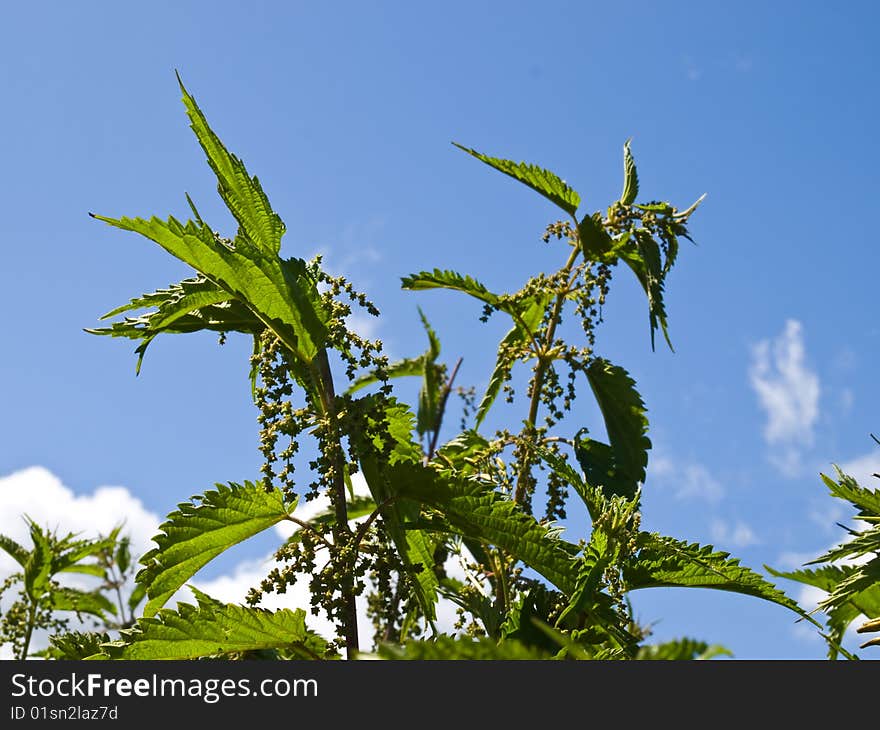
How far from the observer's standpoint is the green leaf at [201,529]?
275 centimetres

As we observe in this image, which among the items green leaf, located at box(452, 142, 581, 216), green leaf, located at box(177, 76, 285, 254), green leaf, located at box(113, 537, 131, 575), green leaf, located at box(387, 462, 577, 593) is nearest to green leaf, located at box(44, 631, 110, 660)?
green leaf, located at box(387, 462, 577, 593)

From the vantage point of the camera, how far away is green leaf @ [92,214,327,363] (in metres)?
2.46

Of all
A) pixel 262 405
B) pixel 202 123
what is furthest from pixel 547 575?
pixel 202 123

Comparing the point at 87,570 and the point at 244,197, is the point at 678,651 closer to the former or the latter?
the point at 244,197

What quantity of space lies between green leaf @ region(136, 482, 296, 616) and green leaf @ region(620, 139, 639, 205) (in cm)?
259

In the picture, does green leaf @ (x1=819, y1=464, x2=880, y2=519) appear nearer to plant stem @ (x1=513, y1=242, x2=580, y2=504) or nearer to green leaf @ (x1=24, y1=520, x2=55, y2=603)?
plant stem @ (x1=513, y1=242, x2=580, y2=504)

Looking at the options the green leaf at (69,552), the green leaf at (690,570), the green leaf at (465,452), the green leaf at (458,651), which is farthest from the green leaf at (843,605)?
the green leaf at (69,552)

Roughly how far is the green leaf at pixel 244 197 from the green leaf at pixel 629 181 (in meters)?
2.25

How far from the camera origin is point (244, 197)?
9.37ft

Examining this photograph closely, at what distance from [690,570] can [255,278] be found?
1626 millimetres

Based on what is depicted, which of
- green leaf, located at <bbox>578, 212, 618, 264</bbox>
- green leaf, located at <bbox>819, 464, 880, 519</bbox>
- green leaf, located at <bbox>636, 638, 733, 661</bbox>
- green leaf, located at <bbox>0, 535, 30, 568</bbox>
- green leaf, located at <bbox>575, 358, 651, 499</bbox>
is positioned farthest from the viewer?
green leaf, located at <bbox>0, 535, 30, 568</bbox>

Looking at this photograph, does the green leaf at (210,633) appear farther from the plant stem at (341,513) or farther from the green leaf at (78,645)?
the green leaf at (78,645)

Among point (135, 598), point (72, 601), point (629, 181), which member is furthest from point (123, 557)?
point (629, 181)

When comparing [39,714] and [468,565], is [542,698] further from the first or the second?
[468,565]
